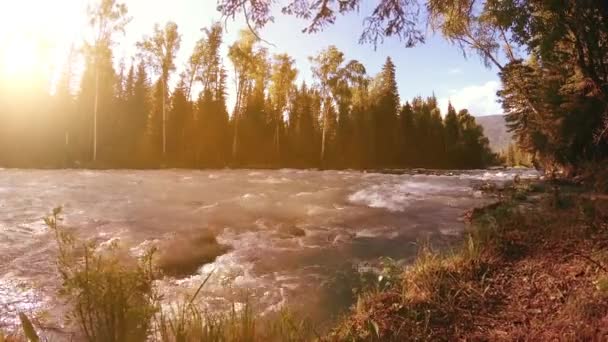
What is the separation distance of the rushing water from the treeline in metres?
23.2

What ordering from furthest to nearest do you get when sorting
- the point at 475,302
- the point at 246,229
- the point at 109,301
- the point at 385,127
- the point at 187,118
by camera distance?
the point at 385,127, the point at 187,118, the point at 246,229, the point at 475,302, the point at 109,301

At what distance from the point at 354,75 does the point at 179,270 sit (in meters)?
40.9

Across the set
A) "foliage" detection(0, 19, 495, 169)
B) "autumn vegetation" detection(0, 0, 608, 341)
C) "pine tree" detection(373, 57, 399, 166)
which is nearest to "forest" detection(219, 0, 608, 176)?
"autumn vegetation" detection(0, 0, 608, 341)

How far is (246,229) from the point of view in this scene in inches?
323

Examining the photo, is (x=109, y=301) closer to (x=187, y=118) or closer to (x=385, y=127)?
(x=187, y=118)

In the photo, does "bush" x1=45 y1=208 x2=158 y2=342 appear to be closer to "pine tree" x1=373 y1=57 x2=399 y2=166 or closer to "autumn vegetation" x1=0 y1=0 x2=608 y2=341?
"autumn vegetation" x1=0 y1=0 x2=608 y2=341

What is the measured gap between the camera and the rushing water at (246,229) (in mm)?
4895

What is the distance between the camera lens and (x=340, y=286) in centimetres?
510

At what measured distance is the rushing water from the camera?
4.89m

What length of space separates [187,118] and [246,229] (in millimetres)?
36931

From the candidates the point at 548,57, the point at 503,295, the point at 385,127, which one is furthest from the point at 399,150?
the point at 503,295

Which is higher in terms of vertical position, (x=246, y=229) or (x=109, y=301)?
(x=109, y=301)

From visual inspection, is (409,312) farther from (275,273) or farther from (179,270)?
(179,270)

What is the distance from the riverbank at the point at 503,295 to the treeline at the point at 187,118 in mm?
31020
